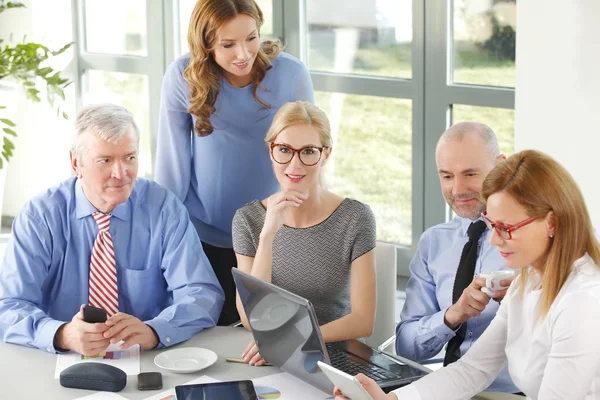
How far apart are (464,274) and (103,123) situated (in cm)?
116

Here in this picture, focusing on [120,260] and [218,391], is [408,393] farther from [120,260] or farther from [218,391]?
[120,260]

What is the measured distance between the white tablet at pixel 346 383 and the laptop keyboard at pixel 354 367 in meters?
0.20

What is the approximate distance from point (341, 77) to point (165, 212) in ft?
5.96

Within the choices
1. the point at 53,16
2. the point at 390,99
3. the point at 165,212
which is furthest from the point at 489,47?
the point at 53,16

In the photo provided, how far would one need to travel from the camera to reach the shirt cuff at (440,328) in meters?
2.51

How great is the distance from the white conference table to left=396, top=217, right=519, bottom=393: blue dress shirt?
0.39 meters

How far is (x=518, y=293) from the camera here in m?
2.14

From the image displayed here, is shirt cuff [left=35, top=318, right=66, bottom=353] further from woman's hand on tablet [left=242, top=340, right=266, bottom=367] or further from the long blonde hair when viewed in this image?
the long blonde hair

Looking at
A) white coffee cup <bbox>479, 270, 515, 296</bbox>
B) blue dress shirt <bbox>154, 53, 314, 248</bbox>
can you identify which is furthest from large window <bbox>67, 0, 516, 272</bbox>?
white coffee cup <bbox>479, 270, 515, 296</bbox>

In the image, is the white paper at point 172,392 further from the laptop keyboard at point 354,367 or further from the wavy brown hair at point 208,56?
the wavy brown hair at point 208,56

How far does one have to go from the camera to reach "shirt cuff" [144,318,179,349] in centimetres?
249

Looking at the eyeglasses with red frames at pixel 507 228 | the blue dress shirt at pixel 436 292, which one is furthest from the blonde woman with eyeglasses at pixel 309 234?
the eyeglasses with red frames at pixel 507 228

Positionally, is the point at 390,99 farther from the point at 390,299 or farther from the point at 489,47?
the point at 390,299

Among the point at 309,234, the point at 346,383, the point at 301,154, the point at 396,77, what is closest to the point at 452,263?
the point at 309,234
